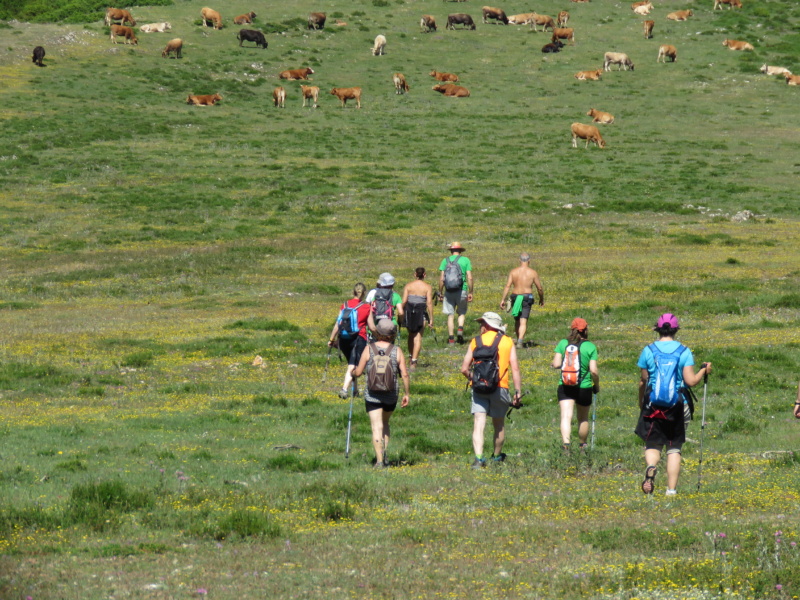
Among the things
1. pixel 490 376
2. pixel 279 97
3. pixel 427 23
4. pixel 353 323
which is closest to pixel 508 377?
pixel 490 376

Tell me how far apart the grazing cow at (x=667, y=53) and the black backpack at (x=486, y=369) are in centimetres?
6991

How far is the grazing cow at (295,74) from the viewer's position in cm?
6953

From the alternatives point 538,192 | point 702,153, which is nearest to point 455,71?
point 702,153

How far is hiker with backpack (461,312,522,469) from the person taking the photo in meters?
12.8

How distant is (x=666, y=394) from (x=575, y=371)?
2.50 metres

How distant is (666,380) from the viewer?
36.7 ft

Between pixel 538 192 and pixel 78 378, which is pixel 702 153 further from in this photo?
pixel 78 378

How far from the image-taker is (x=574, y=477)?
1252 cm

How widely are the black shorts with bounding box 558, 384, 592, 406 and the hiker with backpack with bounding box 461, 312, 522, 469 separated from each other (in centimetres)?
105

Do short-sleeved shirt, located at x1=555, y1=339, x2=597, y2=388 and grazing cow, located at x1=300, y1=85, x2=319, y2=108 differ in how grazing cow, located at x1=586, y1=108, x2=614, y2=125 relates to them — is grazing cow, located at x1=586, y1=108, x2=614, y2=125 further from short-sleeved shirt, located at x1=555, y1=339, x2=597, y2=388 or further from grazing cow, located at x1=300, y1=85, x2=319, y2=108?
short-sleeved shirt, located at x1=555, y1=339, x2=597, y2=388

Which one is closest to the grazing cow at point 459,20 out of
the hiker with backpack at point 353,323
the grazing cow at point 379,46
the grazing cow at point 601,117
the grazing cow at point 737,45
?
the grazing cow at point 379,46

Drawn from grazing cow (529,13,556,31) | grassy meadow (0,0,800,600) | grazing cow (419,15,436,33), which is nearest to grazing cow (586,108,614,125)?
grassy meadow (0,0,800,600)

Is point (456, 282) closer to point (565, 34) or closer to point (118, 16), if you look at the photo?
point (118, 16)

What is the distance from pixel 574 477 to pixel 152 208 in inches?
1326
